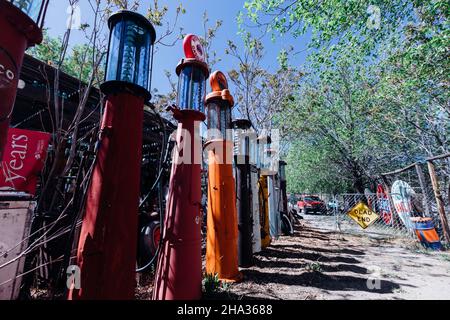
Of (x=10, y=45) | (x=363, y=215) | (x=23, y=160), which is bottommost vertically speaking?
(x=363, y=215)

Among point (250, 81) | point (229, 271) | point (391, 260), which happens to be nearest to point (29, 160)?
point (229, 271)

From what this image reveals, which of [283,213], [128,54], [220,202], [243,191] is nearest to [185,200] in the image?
[220,202]

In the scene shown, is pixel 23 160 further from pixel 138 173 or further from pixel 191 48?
pixel 191 48

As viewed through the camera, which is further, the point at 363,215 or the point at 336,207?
the point at 336,207

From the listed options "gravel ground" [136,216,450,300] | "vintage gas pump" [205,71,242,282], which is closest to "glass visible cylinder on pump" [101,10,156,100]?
"vintage gas pump" [205,71,242,282]

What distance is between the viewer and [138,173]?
197 centimetres

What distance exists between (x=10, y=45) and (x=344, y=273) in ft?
18.8

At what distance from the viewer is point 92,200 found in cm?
178

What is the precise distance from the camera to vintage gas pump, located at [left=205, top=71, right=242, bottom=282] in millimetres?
3904

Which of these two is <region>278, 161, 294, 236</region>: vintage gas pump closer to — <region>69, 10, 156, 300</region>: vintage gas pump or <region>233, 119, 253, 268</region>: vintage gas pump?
<region>233, 119, 253, 268</region>: vintage gas pump

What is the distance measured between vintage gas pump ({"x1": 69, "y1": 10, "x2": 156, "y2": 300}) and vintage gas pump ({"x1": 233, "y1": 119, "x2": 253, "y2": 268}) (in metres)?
3.14
